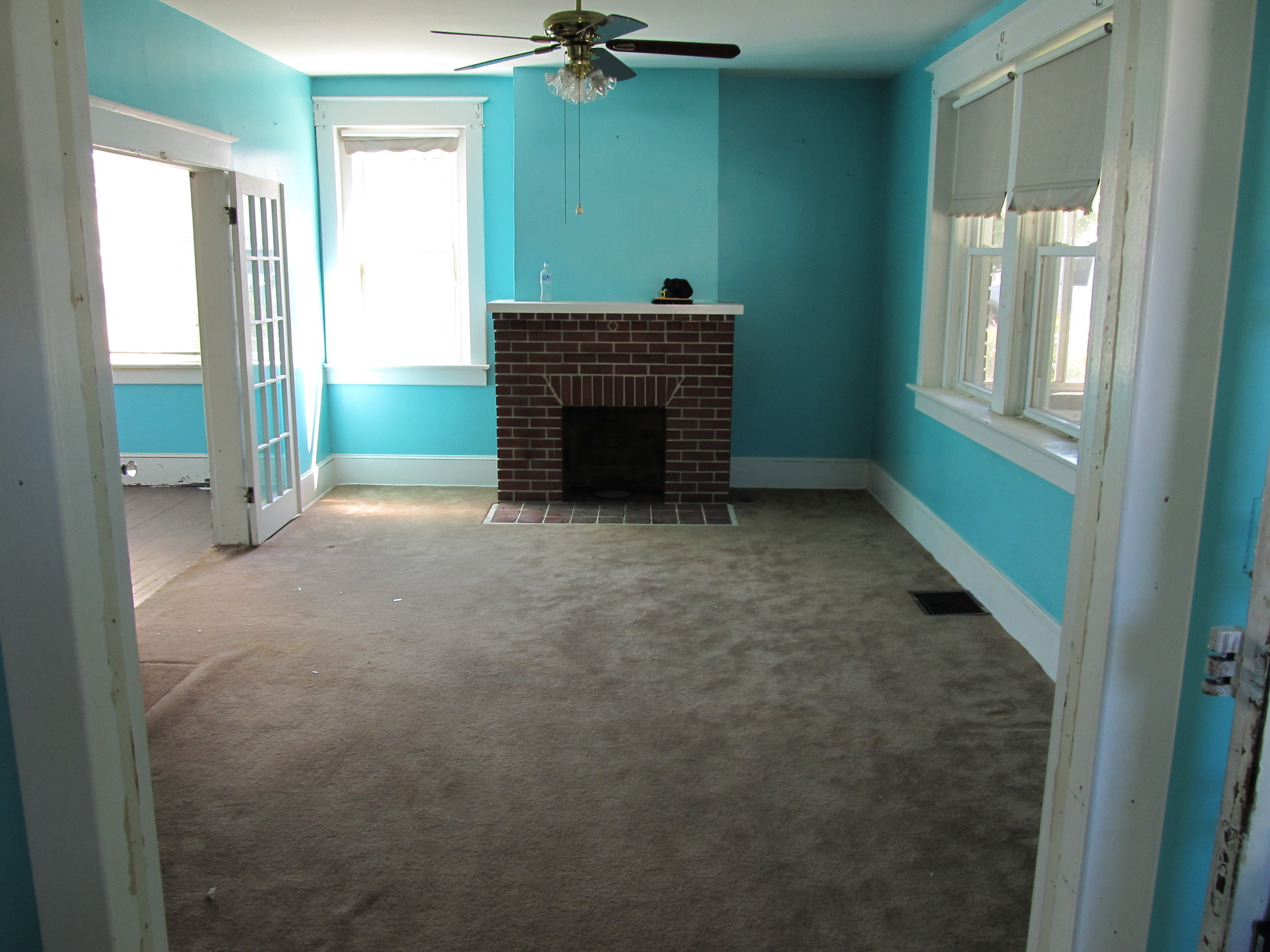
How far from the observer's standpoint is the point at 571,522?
5.38 meters

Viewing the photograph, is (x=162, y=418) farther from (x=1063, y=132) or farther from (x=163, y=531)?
(x=1063, y=132)

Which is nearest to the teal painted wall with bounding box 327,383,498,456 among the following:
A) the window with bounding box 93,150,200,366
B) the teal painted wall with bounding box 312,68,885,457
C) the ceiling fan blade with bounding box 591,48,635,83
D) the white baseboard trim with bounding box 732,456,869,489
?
the teal painted wall with bounding box 312,68,885,457

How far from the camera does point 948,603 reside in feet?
13.4

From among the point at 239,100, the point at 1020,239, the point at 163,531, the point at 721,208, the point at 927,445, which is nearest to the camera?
the point at 1020,239

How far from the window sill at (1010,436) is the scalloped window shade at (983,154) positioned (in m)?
0.88

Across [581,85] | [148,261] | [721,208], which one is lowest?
[148,261]

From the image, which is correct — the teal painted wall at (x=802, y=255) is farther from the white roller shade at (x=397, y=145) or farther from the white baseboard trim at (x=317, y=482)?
the white baseboard trim at (x=317, y=482)

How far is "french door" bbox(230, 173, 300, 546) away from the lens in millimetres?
4707

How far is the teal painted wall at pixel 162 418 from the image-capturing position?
623 centimetres

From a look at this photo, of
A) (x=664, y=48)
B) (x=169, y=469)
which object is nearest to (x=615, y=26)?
(x=664, y=48)

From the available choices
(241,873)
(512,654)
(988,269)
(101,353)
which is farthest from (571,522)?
(101,353)

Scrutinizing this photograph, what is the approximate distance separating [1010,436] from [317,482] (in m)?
4.19

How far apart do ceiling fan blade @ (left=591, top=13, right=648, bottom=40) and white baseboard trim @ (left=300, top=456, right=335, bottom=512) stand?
131 inches

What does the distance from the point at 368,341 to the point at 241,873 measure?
4.47 meters
